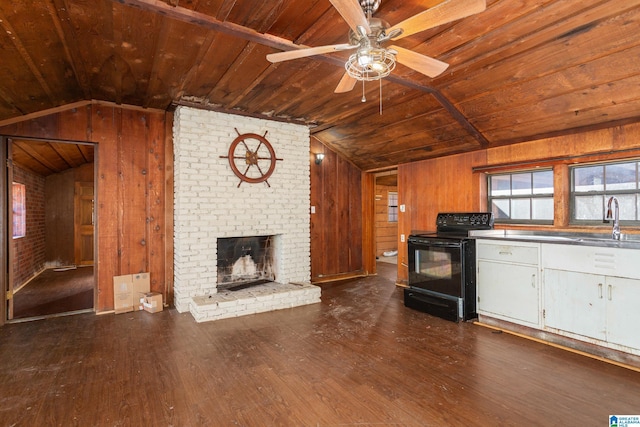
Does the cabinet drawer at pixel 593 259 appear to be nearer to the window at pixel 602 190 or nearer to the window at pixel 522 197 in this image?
the window at pixel 602 190

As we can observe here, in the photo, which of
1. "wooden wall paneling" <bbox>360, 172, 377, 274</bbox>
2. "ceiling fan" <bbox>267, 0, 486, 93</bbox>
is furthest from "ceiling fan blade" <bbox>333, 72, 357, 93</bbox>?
"wooden wall paneling" <bbox>360, 172, 377, 274</bbox>

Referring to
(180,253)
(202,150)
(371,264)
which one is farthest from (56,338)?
(371,264)

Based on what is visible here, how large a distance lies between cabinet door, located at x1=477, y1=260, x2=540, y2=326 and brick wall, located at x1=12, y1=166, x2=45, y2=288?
21.6 feet

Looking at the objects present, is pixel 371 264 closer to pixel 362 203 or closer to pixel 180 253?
pixel 362 203

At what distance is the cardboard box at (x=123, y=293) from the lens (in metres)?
4.07

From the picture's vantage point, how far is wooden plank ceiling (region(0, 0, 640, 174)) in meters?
2.21

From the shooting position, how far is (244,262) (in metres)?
4.82

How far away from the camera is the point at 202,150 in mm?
4199

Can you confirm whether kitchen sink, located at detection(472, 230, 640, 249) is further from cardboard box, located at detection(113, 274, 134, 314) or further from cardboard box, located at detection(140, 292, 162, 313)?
cardboard box, located at detection(113, 274, 134, 314)

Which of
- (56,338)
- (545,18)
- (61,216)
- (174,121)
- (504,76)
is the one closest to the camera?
(545,18)

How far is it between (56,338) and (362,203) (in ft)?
16.1

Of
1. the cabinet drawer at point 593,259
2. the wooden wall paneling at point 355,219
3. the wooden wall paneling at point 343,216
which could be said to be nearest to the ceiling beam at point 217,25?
the cabinet drawer at point 593,259

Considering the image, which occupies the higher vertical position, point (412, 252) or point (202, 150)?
point (202, 150)

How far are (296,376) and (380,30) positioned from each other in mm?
2509
